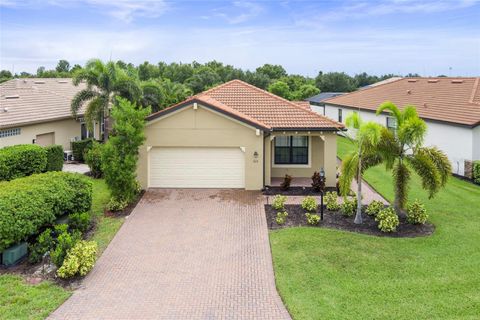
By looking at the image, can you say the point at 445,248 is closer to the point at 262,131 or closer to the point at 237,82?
the point at 262,131

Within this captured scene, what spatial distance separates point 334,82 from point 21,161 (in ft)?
216

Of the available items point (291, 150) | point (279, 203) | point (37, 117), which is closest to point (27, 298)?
point (279, 203)

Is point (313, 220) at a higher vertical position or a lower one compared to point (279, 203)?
lower

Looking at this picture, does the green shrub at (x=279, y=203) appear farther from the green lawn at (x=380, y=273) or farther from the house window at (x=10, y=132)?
the house window at (x=10, y=132)

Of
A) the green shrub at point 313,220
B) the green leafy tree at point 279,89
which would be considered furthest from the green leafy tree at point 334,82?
the green shrub at point 313,220

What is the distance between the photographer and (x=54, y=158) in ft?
72.5

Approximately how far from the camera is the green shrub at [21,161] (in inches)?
717

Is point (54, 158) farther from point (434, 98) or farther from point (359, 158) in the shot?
point (434, 98)

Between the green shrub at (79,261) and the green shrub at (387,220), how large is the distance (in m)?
9.28

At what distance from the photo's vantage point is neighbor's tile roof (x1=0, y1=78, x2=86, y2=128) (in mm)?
22812

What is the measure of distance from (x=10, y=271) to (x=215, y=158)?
10.2 metres

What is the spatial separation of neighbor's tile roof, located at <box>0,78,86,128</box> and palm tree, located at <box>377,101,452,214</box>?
18.3 metres

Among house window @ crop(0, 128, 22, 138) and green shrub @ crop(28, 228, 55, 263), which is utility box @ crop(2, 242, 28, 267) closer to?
green shrub @ crop(28, 228, 55, 263)

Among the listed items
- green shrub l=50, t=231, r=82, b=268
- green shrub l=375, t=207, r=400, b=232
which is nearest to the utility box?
green shrub l=50, t=231, r=82, b=268
